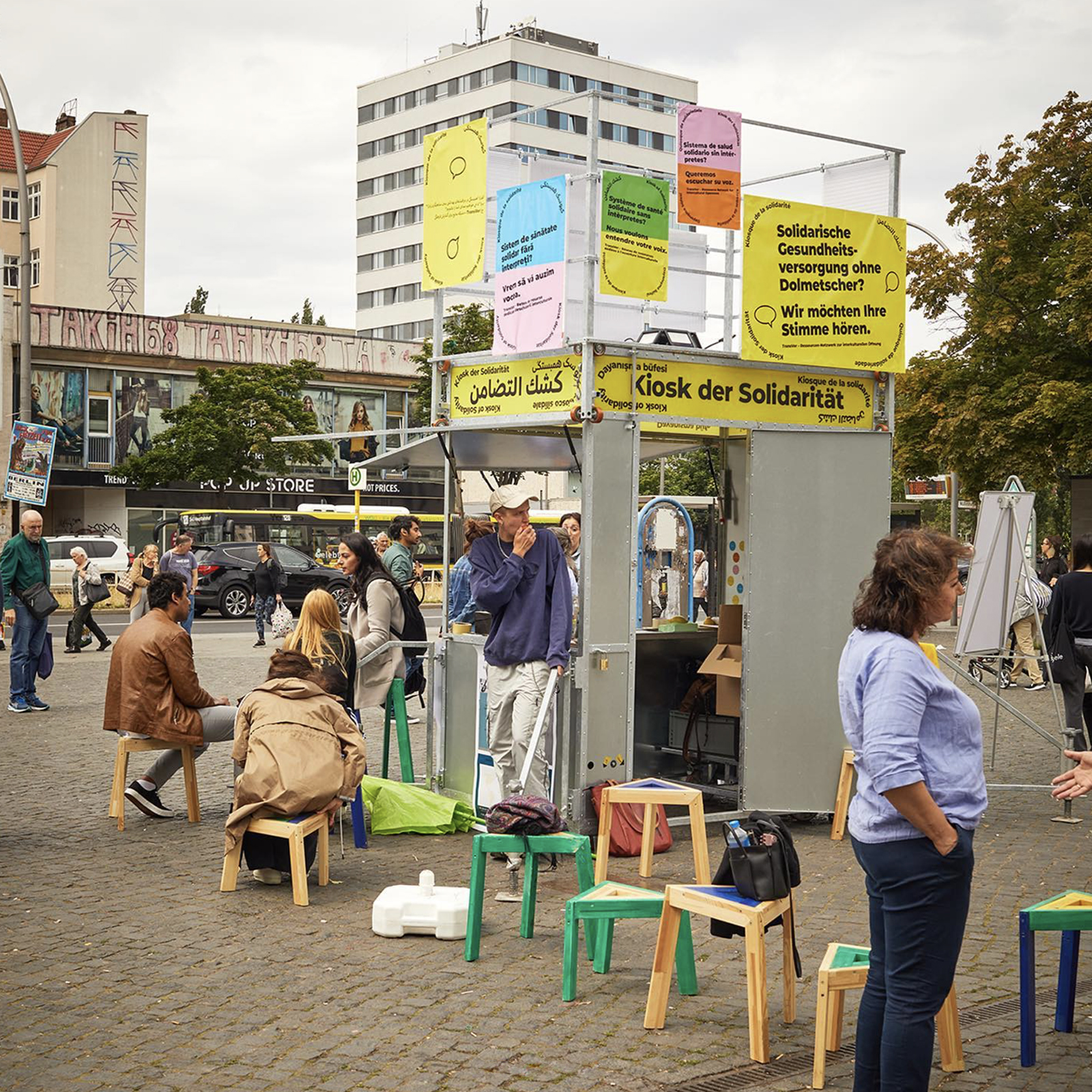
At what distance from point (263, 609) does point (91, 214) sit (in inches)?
1907

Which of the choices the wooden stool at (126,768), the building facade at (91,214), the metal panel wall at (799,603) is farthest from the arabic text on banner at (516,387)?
the building facade at (91,214)

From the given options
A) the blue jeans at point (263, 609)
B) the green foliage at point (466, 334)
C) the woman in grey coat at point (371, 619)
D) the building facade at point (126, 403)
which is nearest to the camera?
the woman in grey coat at point (371, 619)

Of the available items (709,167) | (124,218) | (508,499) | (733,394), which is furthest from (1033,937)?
(124,218)

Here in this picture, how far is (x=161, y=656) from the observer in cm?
895

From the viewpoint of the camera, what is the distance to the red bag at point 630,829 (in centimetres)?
827

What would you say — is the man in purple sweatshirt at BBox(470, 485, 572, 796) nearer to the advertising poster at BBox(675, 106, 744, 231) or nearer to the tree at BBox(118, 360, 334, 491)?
the advertising poster at BBox(675, 106, 744, 231)

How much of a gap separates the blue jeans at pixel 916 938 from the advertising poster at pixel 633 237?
5.06 metres

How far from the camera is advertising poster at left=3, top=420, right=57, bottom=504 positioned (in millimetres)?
19547

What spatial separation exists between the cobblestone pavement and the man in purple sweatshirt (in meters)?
0.77

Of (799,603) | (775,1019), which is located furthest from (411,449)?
(775,1019)

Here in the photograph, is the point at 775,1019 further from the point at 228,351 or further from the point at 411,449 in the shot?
the point at 228,351

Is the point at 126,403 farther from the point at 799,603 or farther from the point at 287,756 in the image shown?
the point at 287,756

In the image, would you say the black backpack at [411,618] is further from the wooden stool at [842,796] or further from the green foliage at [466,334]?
the green foliage at [466,334]

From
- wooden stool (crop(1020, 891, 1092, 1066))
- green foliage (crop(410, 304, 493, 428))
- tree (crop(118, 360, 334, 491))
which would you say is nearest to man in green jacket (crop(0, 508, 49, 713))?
wooden stool (crop(1020, 891, 1092, 1066))
